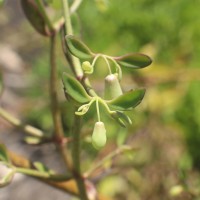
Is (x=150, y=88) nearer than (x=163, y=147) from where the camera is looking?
No

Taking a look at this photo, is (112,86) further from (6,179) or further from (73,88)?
(6,179)

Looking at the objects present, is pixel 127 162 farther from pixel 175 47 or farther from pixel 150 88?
pixel 175 47

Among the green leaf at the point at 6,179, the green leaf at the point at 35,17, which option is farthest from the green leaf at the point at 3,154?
the green leaf at the point at 35,17

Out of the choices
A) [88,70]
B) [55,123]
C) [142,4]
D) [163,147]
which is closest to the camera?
[88,70]

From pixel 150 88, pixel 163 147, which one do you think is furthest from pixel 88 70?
pixel 150 88

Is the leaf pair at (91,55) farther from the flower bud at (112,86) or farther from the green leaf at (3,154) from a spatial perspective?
the green leaf at (3,154)

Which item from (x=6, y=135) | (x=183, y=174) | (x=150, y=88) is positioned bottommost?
(x=6, y=135)

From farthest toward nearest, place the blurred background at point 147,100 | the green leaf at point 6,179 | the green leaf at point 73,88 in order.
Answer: the blurred background at point 147,100, the green leaf at point 6,179, the green leaf at point 73,88
